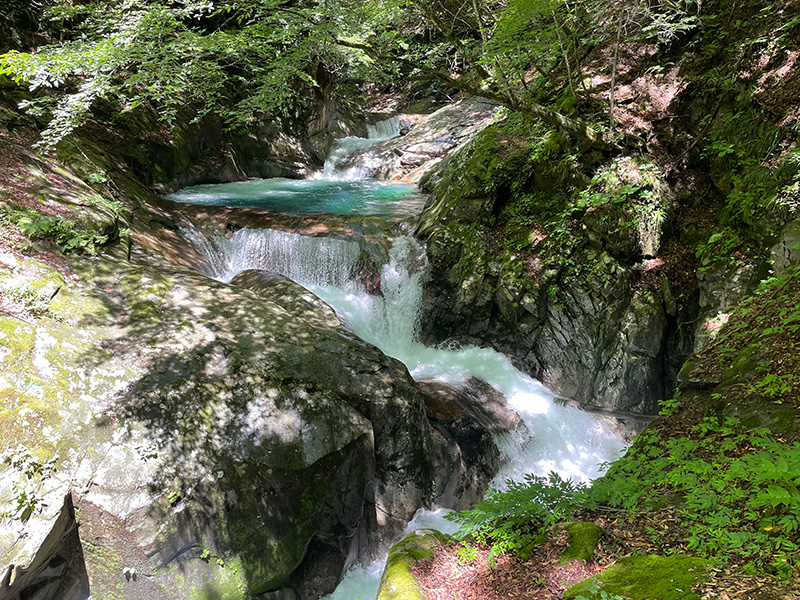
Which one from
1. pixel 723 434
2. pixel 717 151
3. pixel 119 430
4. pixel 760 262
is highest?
pixel 717 151

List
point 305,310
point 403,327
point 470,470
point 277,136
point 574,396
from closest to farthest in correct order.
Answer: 1. point 470,470
2. point 305,310
3. point 574,396
4. point 403,327
5. point 277,136

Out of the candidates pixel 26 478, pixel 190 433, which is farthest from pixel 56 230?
pixel 190 433

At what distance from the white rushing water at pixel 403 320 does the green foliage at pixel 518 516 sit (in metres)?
3.43

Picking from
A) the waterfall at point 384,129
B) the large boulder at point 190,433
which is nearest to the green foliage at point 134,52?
the large boulder at point 190,433

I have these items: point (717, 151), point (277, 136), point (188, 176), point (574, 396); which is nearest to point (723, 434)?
point (574, 396)

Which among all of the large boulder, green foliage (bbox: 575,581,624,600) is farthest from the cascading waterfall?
green foliage (bbox: 575,581,624,600)

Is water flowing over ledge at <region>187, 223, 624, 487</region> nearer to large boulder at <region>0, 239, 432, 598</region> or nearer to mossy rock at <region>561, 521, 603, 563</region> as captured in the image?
large boulder at <region>0, 239, 432, 598</region>

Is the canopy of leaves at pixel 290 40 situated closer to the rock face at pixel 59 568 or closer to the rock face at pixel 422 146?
the rock face at pixel 59 568

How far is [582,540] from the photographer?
2869 millimetres

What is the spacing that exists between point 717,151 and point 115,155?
12.2 metres

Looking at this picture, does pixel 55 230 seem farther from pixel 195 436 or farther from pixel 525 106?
pixel 525 106

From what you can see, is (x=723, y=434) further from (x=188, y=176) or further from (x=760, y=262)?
(x=188, y=176)

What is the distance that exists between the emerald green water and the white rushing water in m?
1.79

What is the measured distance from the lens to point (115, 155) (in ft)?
31.8
